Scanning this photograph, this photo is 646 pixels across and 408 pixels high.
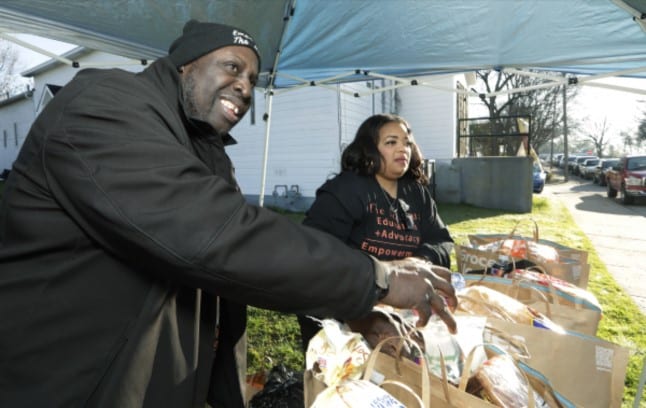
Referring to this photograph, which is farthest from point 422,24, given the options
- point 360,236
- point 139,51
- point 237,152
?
point 237,152

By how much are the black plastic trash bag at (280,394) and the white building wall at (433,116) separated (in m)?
12.7

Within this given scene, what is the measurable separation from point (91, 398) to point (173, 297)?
32cm

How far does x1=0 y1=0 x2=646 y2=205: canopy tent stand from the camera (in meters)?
2.97

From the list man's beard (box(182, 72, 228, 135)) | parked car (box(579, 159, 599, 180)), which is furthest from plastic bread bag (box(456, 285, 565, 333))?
parked car (box(579, 159, 599, 180))

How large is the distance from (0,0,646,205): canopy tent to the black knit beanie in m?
1.88

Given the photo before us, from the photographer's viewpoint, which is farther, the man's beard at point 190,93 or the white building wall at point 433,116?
the white building wall at point 433,116

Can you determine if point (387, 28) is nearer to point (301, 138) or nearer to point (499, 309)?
point (499, 309)

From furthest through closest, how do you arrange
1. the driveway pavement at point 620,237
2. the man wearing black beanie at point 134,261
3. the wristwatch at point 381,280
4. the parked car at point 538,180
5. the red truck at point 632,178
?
the parked car at point 538,180 → the red truck at point 632,178 → the driveway pavement at point 620,237 → the wristwatch at point 381,280 → the man wearing black beanie at point 134,261

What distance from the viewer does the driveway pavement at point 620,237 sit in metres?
5.68

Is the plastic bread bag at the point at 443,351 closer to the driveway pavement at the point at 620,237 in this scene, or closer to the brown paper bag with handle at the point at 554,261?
Result: the brown paper bag with handle at the point at 554,261

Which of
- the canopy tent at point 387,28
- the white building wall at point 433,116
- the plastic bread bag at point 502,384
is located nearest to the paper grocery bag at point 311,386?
the plastic bread bag at point 502,384

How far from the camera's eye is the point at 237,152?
476 inches

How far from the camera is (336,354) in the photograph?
50.8 inches

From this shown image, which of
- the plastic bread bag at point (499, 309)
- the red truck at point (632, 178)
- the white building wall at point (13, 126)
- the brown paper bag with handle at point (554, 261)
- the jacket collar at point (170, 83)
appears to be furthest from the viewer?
the white building wall at point (13, 126)
